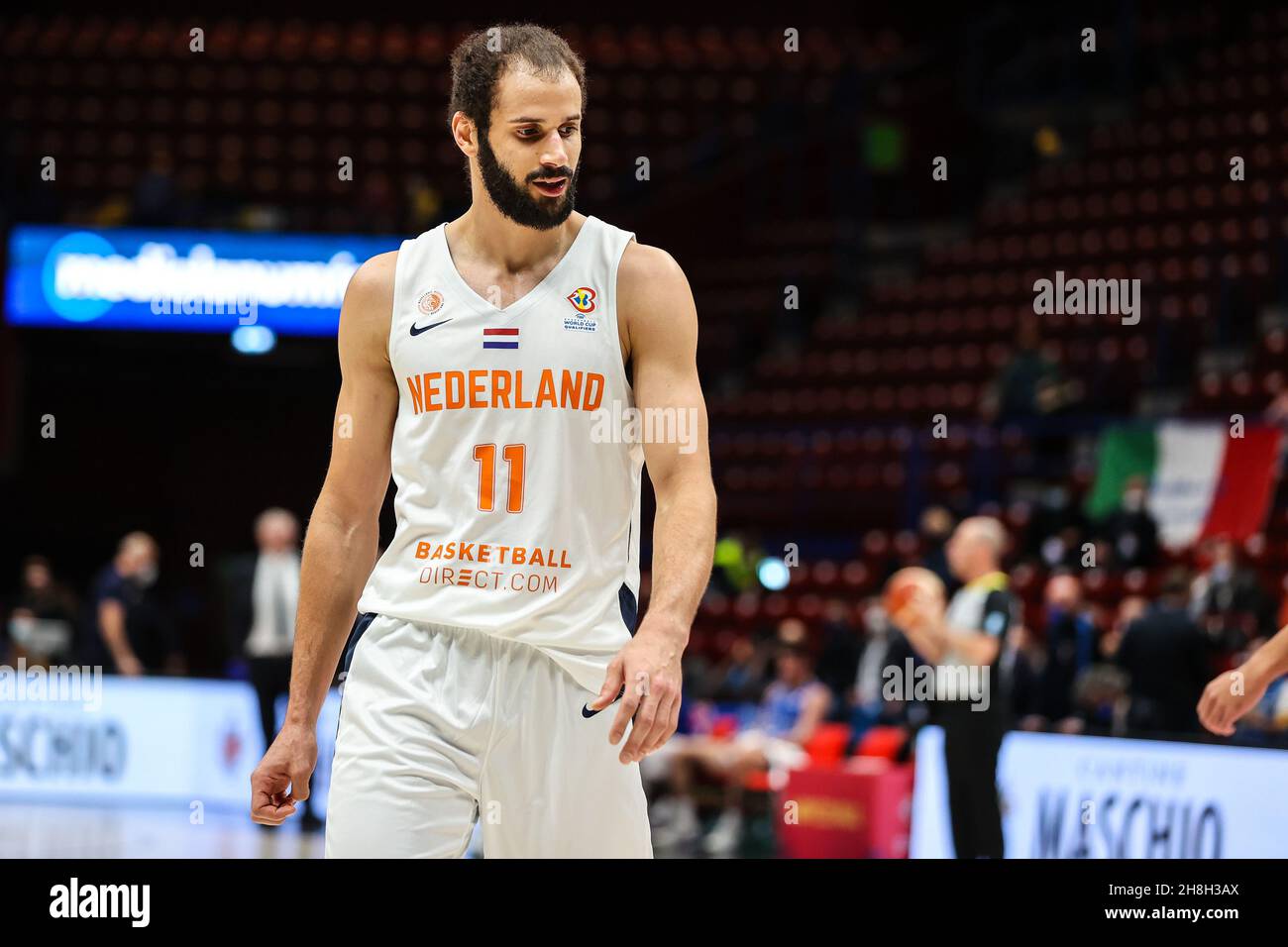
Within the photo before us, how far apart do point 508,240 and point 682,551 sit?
716mm

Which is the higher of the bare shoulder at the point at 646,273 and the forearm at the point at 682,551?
the bare shoulder at the point at 646,273

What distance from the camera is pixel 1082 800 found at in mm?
8180

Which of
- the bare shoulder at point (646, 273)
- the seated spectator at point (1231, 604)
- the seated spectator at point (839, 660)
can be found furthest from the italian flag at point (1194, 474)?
the bare shoulder at point (646, 273)

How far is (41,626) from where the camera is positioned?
13883mm

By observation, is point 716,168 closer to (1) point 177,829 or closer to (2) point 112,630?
(2) point 112,630

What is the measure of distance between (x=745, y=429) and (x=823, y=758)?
6789 millimetres

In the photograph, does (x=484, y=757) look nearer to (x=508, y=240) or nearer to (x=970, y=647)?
(x=508, y=240)

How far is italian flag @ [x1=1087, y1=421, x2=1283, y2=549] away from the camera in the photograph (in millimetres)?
12305

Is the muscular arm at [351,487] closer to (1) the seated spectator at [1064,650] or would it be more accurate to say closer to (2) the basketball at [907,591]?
(2) the basketball at [907,591]

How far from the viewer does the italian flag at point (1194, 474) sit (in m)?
12.3

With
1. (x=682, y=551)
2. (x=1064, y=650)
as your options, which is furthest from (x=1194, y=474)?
(x=682, y=551)

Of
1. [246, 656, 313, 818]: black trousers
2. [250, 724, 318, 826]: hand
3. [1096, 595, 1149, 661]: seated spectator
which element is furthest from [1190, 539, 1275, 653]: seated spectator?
[250, 724, 318, 826]: hand

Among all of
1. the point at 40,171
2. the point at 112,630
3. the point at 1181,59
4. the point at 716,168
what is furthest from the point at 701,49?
the point at 112,630

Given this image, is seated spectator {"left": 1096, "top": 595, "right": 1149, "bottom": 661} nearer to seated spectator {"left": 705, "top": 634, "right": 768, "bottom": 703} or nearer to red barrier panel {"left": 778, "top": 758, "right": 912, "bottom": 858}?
red barrier panel {"left": 778, "top": 758, "right": 912, "bottom": 858}
